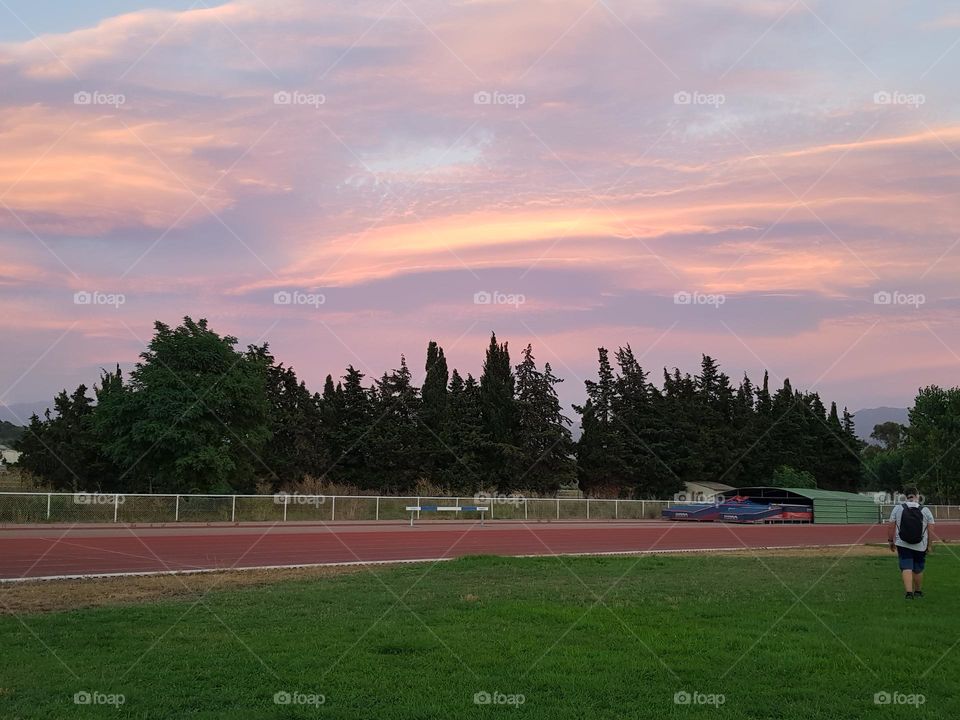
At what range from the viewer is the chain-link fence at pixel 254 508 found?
101 feet

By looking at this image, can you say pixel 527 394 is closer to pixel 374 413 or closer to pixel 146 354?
pixel 374 413

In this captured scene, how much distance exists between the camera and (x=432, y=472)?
71062 millimetres

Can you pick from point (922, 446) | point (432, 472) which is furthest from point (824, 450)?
point (432, 472)

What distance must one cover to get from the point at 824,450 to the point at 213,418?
75865mm

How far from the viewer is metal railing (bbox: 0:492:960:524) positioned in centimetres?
3084

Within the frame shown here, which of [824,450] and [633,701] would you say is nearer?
[633,701]
